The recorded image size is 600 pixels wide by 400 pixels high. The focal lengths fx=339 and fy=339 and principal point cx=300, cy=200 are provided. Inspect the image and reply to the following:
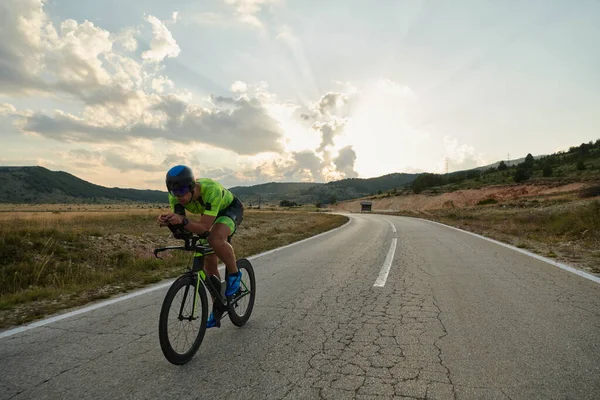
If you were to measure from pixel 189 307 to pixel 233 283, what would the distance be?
0.71 meters

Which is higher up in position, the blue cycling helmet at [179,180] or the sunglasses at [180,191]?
the blue cycling helmet at [179,180]

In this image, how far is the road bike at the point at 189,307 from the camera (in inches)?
127

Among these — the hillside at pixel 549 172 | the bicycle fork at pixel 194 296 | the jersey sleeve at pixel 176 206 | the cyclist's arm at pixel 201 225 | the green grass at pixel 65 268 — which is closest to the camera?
the cyclist's arm at pixel 201 225

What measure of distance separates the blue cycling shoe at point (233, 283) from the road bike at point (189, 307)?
0.20ft

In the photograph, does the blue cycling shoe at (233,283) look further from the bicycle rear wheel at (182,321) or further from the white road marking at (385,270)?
the white road marking at (385,270)

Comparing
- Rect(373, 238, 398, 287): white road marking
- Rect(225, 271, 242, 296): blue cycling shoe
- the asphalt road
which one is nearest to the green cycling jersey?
Rect(225, 271, 242, 296): blue cycling shoe

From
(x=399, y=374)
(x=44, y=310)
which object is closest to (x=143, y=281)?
(x=44, y=310)

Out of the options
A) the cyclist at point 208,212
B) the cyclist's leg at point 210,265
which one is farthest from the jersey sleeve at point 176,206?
the cyclist's leg at point 210,265

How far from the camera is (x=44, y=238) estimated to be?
9695mm

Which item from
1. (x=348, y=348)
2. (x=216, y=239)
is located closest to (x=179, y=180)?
(x=216, y=239)

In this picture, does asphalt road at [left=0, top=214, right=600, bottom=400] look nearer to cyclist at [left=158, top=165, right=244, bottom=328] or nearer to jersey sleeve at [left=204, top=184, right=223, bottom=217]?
cyclist at [left=158, top=165, right=244, bottom=328]

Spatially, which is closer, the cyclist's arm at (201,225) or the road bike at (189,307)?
the road bike at (189,307)

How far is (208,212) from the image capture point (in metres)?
3.65

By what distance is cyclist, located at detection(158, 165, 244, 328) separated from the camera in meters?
3.43
